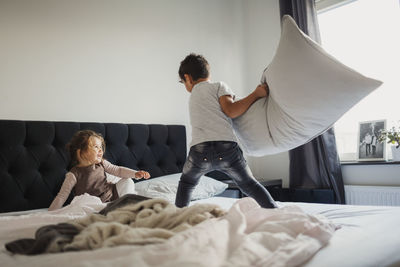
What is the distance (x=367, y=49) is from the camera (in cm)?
288

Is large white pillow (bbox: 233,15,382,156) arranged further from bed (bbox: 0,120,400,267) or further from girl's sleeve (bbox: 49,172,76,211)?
girl's sleeve (bbox: 49,172,76,211)

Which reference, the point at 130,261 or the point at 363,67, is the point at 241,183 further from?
the point at 363,67

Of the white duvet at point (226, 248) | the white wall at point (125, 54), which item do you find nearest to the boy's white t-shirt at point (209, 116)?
the white duvet at point (226, 248)

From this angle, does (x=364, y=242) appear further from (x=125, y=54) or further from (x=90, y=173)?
(x=125, y=54)

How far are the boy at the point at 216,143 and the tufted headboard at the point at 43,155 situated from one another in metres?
0.84

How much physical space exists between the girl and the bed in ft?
0.57

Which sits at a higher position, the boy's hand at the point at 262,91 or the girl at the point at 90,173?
the boy's hand at the point at 262,91

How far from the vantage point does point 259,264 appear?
0.67 metres

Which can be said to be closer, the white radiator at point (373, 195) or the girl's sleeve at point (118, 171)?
the girl's sleeve at point (118, 171)

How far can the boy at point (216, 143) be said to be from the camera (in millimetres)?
1710

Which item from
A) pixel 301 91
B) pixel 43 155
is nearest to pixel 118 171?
pixel 43 155

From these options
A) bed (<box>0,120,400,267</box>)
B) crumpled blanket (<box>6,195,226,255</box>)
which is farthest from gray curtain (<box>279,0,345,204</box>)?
crumpled blanket (<box>6,195,226,255</box>)

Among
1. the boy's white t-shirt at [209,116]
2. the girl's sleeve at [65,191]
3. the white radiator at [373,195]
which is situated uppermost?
the boy's white t-shirt at [209,116]

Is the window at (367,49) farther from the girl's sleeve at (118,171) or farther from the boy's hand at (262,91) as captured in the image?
the girl's sleeve at (118,171)
